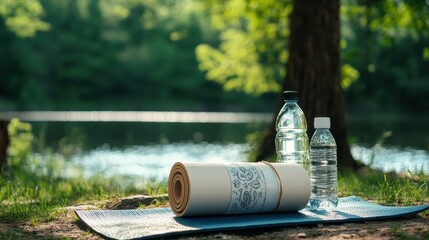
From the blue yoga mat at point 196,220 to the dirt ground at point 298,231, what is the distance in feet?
0.15

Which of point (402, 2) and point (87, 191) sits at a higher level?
point (402, 2)

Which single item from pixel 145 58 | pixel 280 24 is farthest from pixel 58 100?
pixel 280 24

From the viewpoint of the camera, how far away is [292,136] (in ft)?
16.7

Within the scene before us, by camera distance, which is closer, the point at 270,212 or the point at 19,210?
the point at 270,212

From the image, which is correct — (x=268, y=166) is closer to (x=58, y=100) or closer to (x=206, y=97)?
(x=58, y=100)

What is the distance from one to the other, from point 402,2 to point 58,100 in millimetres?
59445

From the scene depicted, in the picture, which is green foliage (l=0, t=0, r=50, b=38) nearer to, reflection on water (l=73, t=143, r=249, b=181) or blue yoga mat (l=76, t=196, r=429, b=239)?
reflection on water (l=73, t=143, r=249, b=181)

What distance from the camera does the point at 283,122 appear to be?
16.4ft

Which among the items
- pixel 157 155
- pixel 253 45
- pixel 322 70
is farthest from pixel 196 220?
pixel 157 155

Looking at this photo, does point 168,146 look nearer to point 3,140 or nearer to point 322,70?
point 3,140

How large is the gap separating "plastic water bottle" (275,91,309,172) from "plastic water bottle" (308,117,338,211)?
160 millimetres

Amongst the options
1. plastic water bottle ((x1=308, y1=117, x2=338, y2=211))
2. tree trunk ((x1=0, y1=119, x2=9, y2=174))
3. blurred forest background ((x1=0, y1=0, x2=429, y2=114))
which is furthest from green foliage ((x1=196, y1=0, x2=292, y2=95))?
blurred forest background ((x1=0, y1=0, x2=429, y2=114))

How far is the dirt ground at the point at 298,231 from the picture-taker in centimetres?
383

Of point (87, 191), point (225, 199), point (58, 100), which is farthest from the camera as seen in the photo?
point (58, 100)
